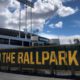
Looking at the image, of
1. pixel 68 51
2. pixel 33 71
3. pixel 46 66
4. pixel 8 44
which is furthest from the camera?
pixel 8 44

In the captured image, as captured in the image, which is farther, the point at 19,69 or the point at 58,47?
the point at 19,69

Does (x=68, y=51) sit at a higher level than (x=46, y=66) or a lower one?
higher

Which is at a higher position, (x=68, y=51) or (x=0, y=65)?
(x=68, y=51)

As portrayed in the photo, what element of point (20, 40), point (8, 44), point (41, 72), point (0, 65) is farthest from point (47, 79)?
point (20, 40)

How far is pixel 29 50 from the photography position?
23812mm

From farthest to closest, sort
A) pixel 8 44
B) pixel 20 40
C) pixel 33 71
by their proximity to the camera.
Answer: pixel 20 40, pixel 8 44, pixel 33 71

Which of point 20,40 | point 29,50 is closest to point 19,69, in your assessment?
point 29,50

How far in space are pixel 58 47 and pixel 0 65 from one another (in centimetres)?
986

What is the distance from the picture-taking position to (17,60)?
82.3 feet

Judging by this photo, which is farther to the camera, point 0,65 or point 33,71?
point 0,65

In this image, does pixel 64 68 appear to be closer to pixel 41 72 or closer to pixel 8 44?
pixel 41 72

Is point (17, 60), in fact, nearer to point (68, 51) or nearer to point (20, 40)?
point (68, 51)

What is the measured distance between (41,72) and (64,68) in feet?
9.86

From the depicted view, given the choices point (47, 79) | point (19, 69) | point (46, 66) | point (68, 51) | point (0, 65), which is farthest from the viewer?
point (0, 65)
